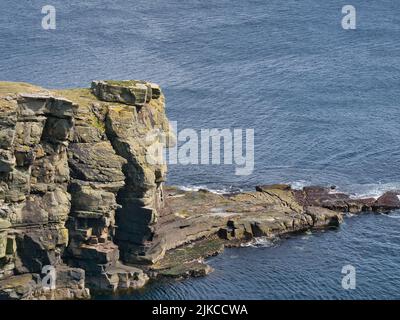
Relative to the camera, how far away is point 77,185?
121500 mm

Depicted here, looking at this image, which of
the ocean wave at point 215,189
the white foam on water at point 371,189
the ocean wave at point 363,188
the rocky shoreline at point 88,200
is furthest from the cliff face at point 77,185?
the white foam on water at point 371,189

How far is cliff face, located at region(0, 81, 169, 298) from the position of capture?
114250mm

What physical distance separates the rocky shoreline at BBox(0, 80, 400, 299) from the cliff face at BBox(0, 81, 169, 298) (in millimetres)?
135

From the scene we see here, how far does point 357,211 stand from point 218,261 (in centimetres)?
3359

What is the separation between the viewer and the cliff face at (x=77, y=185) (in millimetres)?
114250

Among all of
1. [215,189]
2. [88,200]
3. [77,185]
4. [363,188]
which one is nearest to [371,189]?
[363,188]

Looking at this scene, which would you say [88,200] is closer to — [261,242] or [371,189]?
[261,242]

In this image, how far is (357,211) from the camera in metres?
157

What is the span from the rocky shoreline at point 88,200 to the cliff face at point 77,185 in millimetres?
135
